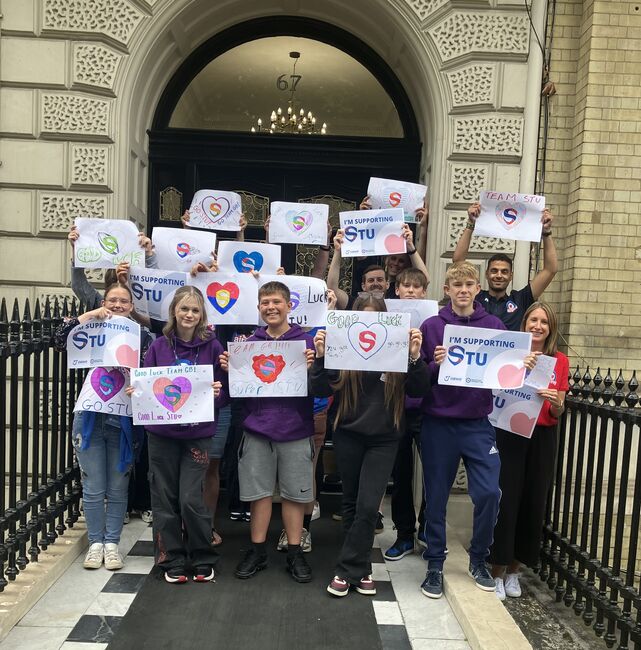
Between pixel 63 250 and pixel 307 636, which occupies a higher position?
pixel 63 250

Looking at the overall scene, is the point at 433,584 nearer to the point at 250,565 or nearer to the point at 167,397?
the point at 250,565

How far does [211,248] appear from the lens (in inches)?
186

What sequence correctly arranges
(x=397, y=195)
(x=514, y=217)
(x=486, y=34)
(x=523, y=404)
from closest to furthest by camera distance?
(x=523, y=404)
(x=514, y=217)
(x=397, y=195)
(x=486, y=34)

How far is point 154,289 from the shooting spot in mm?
4500

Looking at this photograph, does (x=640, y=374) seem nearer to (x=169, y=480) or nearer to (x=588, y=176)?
(x=588, y=176)

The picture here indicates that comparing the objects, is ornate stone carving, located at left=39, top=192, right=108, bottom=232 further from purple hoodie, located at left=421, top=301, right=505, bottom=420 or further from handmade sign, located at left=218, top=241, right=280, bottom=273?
purple hoodie, located at left=421, top=301, right=505, bottom=420

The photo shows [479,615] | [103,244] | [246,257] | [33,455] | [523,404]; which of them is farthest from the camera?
[246,257]

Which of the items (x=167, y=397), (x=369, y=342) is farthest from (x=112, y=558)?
(x=369, y=342)

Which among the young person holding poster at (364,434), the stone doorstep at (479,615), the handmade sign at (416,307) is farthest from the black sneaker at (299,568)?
the handmade sign at (416,307)

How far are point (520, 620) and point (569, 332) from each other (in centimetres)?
268

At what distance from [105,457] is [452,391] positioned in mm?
2298

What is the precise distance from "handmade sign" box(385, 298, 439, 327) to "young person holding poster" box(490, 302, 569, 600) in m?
0.62

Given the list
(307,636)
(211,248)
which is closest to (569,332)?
(211,248)

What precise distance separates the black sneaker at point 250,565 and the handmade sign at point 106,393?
3.95 ft
